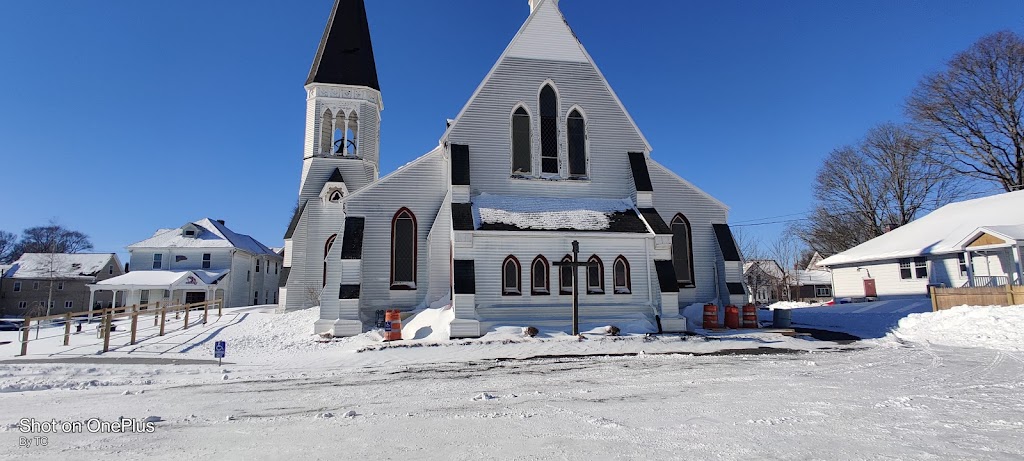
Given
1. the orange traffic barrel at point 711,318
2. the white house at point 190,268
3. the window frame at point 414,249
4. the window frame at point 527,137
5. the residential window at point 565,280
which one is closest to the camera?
the residential window at point 565,280

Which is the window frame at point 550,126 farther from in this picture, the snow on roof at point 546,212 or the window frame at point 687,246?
the window frame at point 687,246

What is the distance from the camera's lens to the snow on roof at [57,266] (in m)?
51.0

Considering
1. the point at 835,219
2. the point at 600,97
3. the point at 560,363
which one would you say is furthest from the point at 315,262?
the point at 835,219

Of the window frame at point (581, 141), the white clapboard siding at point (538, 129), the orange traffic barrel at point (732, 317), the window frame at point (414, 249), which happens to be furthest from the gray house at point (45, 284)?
the orange traffic barrel at point (732, 317)

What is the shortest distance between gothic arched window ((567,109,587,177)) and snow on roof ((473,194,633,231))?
1.51 metres

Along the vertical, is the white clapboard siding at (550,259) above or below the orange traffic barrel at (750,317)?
Answer: above

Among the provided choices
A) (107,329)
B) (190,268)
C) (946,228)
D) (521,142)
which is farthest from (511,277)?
(190,268)

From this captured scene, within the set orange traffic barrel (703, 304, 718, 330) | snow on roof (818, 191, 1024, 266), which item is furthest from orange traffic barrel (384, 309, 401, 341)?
snow on roof (818, 191, 1024, 266)

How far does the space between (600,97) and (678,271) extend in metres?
7.91

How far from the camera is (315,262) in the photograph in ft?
82.9

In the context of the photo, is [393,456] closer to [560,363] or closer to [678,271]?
[560,363]

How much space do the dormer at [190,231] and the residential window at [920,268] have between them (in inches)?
1944

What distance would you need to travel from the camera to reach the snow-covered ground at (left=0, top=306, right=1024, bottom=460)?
5184 mm

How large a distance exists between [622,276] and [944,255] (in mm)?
18383
